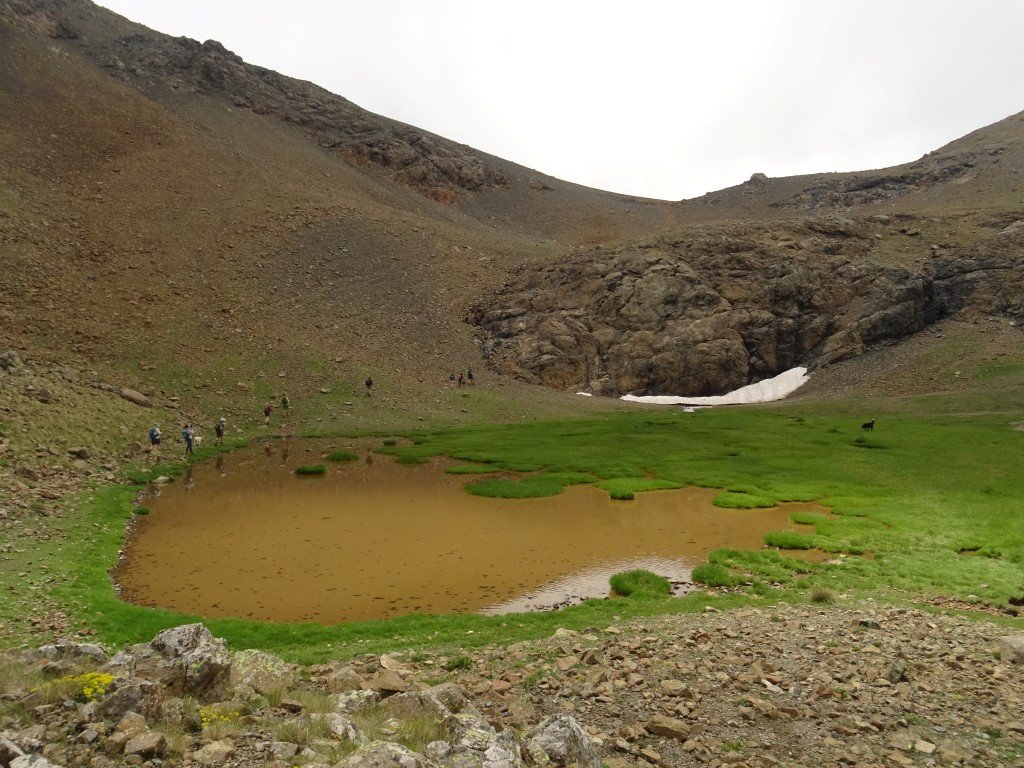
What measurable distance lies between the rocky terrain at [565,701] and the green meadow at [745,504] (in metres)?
3.19

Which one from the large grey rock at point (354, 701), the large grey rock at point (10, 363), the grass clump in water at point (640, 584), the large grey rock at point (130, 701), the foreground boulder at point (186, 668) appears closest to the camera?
the large grey rock at point (130, 701)

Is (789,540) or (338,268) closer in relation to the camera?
(789,540)

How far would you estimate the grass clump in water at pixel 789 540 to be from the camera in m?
26.5

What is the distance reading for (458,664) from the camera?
1291 centimetres

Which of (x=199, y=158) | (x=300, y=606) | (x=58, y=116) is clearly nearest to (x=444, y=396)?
(x=300, y=606)

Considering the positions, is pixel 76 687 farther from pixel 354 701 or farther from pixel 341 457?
pixel 341 457

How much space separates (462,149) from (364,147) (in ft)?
125

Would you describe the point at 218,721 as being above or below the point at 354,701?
above

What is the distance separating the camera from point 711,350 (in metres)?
90.6

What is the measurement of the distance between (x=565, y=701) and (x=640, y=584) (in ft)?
35.6

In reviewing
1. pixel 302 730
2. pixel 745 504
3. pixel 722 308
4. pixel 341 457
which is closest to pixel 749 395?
pixel 722 308

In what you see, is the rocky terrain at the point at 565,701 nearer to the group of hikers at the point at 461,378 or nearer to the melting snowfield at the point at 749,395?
the group of hikers at the point at 461,378

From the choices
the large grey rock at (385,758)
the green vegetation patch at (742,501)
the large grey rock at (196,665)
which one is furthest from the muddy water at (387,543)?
the large grey rock at (385,758)

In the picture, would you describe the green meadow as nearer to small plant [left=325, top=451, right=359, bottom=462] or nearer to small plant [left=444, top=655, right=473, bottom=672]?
small plant [left=444, top=655, right=473, bottom=672]
